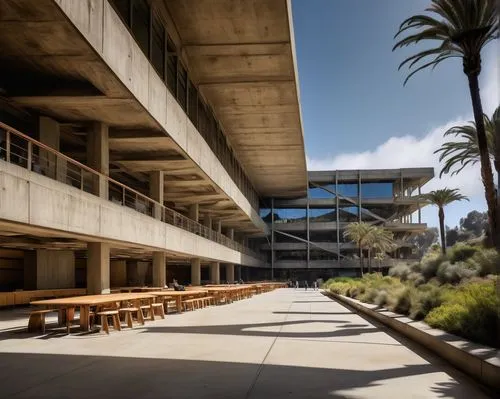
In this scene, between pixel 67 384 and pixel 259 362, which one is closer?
pixel 67 384

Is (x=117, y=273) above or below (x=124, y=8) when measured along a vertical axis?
below

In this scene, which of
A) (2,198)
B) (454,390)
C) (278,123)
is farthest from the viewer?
(278,123)

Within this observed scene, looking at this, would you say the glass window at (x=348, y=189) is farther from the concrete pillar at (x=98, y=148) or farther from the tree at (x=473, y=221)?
the tree at (x=473, y=221)

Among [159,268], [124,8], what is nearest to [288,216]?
[159,268]

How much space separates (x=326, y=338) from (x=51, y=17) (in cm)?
986

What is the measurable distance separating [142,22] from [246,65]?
25.4 feet

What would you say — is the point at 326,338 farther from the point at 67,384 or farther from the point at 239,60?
the point at 239,60

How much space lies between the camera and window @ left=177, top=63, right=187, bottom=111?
26072 millimetres

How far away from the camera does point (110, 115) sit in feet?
63.4

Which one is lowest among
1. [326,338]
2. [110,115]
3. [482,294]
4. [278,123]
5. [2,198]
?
[326,338]

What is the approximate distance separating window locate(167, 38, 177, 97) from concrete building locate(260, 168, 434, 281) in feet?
188

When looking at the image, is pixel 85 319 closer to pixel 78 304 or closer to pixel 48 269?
pixel 78 304

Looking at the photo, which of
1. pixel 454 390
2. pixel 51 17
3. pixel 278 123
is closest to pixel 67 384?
pixel 454 390

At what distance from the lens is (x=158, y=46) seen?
74.6 feet
